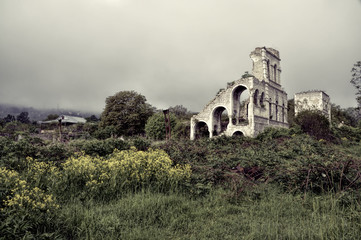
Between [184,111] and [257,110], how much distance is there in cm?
3920

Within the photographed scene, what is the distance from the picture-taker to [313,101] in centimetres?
4891

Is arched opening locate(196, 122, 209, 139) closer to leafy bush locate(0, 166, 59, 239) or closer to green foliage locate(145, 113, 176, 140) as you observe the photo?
green foliage locate(145, 113, 176, 140)

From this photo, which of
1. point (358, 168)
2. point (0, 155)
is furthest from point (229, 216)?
point (0, 155)

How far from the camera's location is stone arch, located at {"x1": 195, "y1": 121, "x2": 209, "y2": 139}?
100 ft

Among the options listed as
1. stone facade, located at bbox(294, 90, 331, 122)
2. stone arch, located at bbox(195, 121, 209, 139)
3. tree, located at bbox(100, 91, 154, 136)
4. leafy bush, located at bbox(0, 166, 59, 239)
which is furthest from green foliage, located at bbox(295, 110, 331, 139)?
tree, located at bbox(100, 91, 154, 136)

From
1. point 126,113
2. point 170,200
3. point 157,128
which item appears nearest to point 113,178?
point 170,200

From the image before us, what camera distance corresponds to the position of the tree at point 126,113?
4534 cm

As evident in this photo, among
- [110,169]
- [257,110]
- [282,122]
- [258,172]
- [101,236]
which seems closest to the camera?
[101,236]

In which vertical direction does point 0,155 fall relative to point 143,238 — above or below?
above

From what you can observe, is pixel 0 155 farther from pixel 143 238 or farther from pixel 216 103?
pixel 216 103

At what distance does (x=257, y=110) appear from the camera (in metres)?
26.5

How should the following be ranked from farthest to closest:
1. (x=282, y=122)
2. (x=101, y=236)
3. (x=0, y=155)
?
1. (x=282, y=122)
2. (x=0, y=155)
3. (x=101, y=236)

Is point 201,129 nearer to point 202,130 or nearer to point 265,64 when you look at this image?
point 202,130

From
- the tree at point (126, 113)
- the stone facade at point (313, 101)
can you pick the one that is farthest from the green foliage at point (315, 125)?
the tree at point (126, 113)
